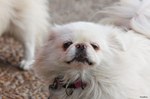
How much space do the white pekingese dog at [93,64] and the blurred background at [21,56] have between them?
1.88 feet

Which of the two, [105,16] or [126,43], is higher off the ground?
[105,16]

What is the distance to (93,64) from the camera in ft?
Result: 6.93

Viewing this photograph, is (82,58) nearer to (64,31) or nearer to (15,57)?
(64,31)

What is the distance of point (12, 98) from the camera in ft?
11.0

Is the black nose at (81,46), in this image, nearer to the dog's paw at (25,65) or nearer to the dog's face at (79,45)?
the dog's face at (79,45)

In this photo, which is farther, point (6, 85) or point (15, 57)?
point (15, 57)

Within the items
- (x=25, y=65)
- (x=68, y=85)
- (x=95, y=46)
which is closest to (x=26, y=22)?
(x=25, y=65)

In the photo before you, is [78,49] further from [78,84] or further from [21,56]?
[21,56]

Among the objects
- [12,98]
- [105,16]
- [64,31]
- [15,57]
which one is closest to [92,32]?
[64,31]

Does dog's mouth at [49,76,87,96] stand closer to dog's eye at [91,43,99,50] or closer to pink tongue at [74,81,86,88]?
pink tongue at [74,81,86,88]

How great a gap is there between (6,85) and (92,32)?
5.06 ft

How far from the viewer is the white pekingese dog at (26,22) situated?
135 inches

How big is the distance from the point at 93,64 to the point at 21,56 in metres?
1.93

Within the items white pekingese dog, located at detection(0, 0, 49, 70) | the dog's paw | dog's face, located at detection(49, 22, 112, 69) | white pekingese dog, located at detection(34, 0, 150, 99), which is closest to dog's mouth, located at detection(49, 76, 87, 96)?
white pekingese dog, located at detection(34, 0, 150, 99)
